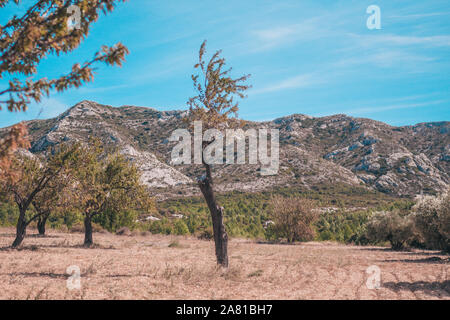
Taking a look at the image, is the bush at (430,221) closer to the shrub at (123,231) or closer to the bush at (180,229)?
the bush at (180,229)

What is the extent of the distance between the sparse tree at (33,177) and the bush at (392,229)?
94.1 ft

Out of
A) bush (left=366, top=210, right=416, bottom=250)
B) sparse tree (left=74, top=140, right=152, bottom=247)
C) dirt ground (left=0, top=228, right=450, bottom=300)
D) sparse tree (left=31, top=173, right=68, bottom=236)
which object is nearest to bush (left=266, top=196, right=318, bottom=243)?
bush (left=366, top=210, right=416, bottom=250)

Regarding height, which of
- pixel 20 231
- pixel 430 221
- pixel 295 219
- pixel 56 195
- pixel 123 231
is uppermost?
pixel 56 195

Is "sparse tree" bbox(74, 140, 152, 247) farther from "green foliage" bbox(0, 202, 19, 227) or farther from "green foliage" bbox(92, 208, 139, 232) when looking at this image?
"green foliage" bbox(0, 202, 19, 227)

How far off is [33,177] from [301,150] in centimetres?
10798

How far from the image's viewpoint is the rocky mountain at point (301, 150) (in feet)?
326

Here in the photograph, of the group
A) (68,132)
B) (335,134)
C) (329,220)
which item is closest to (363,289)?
(329,220)

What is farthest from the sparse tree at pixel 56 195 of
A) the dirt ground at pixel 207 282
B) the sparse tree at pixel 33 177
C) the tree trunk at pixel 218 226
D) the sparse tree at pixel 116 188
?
the tree trunk at pixel 218 226

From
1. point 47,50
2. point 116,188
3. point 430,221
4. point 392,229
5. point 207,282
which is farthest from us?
point 392,229

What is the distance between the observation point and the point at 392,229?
106 ft

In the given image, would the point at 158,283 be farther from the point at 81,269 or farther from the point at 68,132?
the point at 68,132

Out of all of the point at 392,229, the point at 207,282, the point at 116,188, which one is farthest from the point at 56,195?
the point at 392,229

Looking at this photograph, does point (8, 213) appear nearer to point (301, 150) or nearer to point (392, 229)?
point (392, 229)
